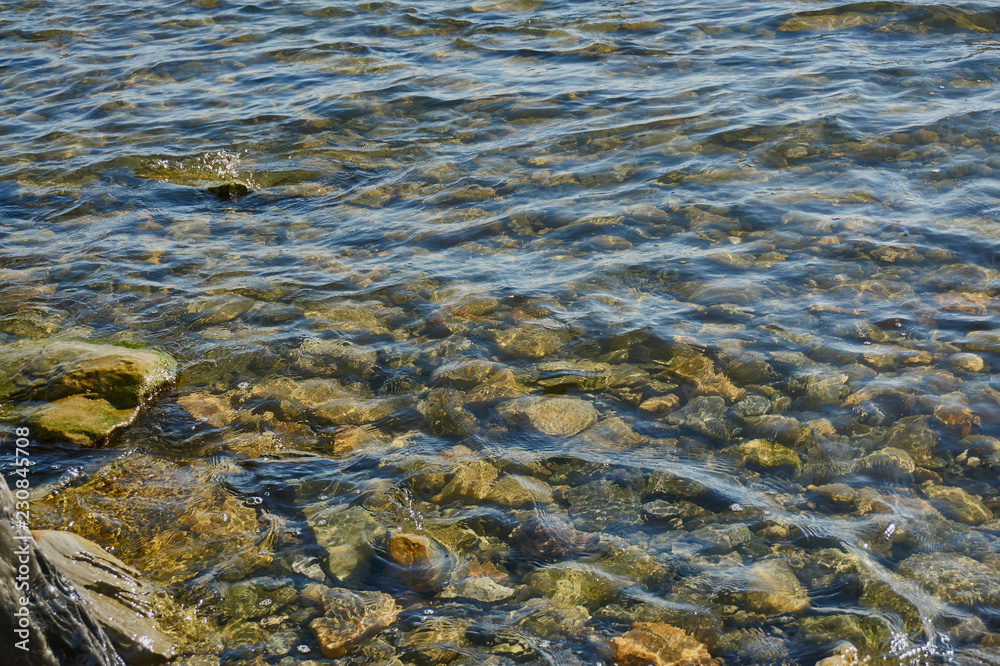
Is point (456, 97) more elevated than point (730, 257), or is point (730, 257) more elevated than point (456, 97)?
point (456, 97)

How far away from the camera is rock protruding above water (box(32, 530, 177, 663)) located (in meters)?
3.35

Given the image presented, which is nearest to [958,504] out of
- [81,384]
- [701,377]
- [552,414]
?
[701,377]

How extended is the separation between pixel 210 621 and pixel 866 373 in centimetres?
408

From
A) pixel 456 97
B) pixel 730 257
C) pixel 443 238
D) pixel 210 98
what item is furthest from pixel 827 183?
pixel 210 98

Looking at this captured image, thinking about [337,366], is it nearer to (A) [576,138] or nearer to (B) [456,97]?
(A) [576,138]

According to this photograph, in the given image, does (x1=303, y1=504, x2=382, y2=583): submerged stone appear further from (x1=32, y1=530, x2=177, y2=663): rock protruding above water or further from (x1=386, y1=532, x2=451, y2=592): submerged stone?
(x1=32, y1=530, x2=177, y2=663): rock protruding above water

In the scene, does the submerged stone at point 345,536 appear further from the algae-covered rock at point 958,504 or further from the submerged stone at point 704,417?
the algae-covered rock at point 958,504

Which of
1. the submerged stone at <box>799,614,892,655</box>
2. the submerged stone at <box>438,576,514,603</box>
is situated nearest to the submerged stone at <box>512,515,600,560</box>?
the submerged stone at <box>438,576,514,603</box>

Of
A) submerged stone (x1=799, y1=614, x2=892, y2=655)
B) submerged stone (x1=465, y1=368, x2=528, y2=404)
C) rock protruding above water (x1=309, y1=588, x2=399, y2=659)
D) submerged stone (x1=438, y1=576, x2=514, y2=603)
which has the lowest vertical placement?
submerged stone (x1=799, y1=614, x2=892, y2=655)

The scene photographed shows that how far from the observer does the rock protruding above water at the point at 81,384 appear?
489cm

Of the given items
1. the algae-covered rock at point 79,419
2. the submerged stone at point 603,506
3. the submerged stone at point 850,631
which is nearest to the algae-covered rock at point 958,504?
the submerged stone at point 850,631

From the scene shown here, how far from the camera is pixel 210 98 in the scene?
35.3ft

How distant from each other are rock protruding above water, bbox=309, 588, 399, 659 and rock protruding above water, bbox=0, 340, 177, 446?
2066 millimetres

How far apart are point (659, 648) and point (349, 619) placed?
138 cm
